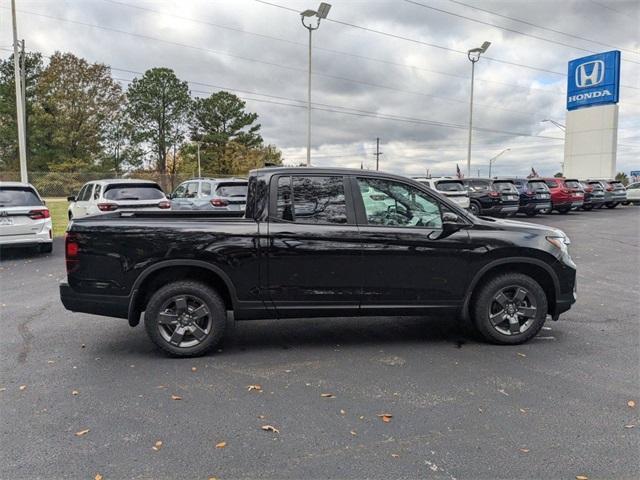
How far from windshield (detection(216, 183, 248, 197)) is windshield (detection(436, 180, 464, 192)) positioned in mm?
8860

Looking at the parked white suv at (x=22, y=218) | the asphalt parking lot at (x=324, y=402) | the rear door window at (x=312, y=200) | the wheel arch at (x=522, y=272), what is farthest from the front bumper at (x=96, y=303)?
the parked white suv at (x=22, y=218)

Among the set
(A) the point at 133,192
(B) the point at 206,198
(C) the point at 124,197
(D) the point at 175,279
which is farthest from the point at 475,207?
(D) the point at 175,279

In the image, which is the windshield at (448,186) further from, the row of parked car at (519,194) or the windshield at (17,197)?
the windshield at (17,197)

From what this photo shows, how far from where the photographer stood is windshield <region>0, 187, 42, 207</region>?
10.1 metres

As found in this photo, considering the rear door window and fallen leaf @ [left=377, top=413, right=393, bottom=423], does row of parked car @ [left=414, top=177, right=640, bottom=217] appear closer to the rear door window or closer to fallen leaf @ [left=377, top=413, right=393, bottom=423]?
the rear door window

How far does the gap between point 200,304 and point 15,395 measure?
1.62 metres

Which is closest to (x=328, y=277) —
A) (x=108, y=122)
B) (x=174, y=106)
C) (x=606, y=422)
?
(x=606, y=422)

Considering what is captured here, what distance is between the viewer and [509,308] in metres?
5.00

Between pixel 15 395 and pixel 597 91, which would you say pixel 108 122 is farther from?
pixel 15 395

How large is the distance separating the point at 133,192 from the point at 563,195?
19912mm

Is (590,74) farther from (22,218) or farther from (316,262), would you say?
(316,262)

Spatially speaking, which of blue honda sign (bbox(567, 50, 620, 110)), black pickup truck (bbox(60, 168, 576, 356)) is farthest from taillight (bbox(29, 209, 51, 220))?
blue honda sign (bbox(567, 50, 620, 110))

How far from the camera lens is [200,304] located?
4.66 metres

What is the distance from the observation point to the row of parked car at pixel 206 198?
10102 mm
